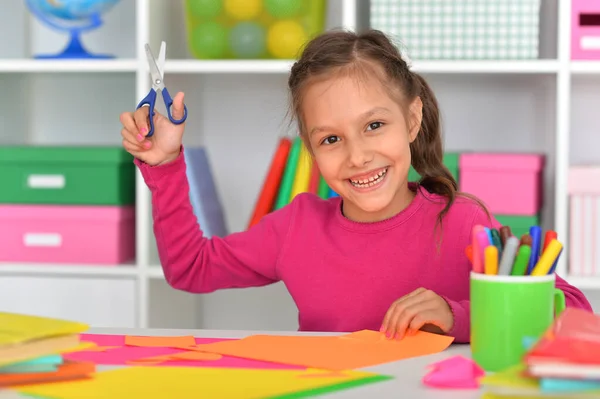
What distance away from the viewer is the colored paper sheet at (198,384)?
0.71 metres

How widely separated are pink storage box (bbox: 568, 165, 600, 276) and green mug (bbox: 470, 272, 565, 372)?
1.14m

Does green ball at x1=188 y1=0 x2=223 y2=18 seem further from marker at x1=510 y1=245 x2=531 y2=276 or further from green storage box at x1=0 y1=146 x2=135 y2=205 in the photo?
marker at x1=510 y1=245 x2=531 y2=276

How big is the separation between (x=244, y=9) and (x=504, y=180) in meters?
0.71

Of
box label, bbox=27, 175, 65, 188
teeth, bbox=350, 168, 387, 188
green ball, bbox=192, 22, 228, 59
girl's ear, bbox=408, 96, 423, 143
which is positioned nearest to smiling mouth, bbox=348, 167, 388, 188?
teeth, bbox=350, 168, 387, 188

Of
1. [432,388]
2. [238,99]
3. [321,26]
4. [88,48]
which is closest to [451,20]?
[321,26]

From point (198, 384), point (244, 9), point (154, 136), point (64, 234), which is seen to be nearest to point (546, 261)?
point (198, 384)

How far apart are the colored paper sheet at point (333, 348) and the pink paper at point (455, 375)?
0.09 m

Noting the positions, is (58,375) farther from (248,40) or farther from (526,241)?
(248,40)

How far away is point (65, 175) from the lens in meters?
2.08

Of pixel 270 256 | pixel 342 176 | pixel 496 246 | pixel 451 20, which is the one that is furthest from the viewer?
pixel 451 20

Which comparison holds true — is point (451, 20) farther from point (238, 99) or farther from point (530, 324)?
point (530, 324)

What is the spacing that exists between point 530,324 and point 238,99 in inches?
64.6

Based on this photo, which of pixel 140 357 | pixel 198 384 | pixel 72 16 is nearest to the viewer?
pixel 198 384

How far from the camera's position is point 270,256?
4.71 ft
